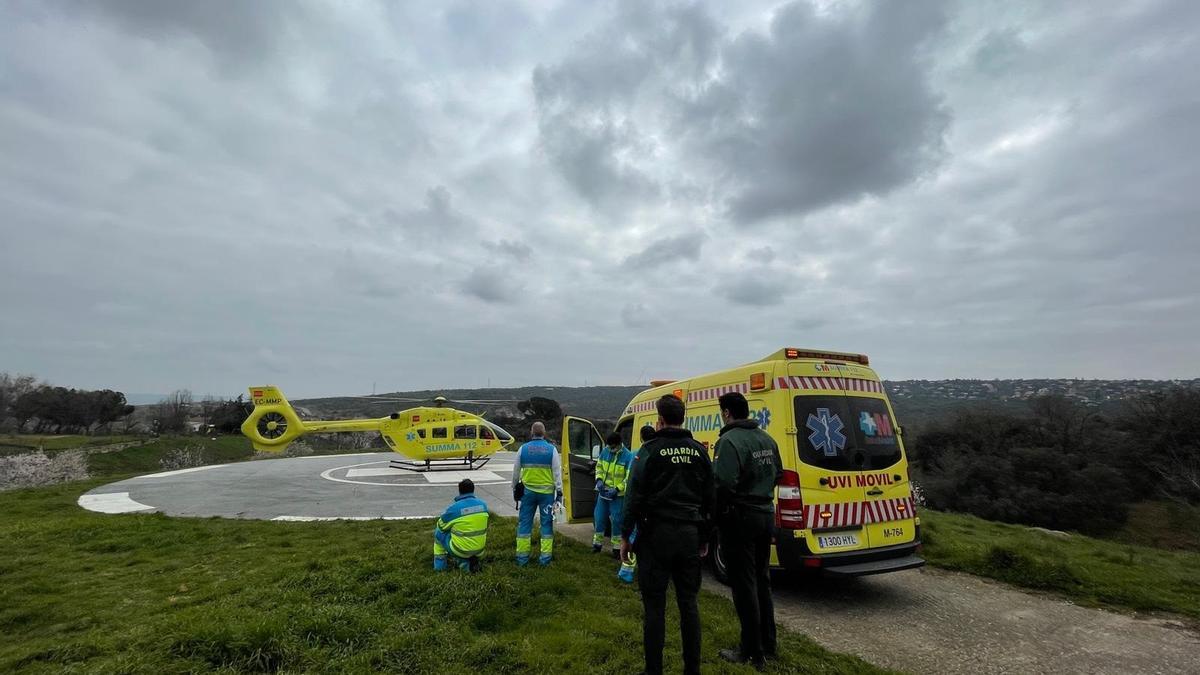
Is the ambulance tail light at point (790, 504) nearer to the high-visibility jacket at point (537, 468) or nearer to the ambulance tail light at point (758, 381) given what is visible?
the ambulance tail light at point (758, 381)

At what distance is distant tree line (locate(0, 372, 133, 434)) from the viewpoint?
5850 centimetres

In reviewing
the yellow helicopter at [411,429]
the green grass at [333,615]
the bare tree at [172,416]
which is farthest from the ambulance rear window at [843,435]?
the bare tree at [172,416]

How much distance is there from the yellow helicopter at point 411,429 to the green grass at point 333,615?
14202 millimetres

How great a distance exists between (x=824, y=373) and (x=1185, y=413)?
31.2 meters

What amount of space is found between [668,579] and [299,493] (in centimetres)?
1552

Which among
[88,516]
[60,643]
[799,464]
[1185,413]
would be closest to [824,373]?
[799,464]

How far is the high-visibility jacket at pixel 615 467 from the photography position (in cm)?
706

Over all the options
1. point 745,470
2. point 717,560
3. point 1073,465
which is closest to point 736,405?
point 745,470

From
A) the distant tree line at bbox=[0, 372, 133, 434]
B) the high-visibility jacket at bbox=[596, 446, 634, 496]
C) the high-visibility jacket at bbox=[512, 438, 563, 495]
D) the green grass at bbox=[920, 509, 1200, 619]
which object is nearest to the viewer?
the green grass at bbox=[920, 509, 1200, 619]

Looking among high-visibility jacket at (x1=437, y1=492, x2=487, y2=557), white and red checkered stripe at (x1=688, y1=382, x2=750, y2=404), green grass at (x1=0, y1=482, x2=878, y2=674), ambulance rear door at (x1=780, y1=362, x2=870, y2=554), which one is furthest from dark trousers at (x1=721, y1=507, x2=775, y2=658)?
high-visibility jacket at (x1=437, y1=492, x2=487, y2=557)

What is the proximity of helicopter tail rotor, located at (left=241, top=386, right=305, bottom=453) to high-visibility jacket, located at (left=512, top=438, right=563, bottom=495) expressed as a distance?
2029 cm

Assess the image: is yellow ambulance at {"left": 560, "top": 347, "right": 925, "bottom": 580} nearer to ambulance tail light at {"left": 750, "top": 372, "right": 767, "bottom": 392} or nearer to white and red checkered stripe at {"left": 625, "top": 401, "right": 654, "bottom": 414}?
ambulance tail light at {"left": 750, "top": 372, "right": 767, "bottom": 392}

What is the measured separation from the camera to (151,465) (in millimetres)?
34531

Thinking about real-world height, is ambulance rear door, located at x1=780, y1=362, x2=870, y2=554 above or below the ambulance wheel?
above
